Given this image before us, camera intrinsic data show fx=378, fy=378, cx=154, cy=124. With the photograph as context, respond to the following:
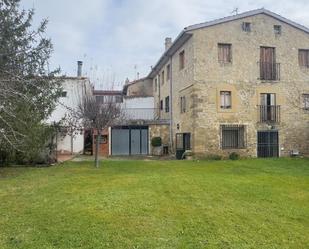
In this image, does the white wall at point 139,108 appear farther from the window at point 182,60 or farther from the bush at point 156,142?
the window at point 182,60

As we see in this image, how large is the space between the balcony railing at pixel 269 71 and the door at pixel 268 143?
361 centimetres

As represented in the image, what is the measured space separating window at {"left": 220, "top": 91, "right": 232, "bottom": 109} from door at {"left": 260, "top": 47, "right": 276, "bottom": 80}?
266 centimetres

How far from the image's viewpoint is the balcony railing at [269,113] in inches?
967

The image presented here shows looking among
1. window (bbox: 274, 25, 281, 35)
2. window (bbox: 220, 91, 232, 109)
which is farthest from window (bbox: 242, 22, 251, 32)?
window (bbox: 220, 91, 232, 109)

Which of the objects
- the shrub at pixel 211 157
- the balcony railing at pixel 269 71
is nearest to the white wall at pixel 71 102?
the shrub at pixel 211 157

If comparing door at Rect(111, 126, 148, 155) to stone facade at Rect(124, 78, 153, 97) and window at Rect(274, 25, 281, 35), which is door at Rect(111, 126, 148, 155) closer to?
stone facade at Rect(124, 78, 153, 97)

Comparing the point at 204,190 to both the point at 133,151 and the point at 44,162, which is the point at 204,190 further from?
the point at 133,151

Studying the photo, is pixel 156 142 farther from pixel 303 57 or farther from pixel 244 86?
pixel 303 57

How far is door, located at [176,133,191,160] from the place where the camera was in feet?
81.3

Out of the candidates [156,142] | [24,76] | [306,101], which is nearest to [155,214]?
[24,76]

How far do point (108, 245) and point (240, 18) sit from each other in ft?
69.3

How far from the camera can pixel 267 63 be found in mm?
24969

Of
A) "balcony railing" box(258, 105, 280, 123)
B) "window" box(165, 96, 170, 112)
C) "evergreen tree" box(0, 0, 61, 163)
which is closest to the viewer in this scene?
"evergreen tree" box(0, 0, 61, 163)

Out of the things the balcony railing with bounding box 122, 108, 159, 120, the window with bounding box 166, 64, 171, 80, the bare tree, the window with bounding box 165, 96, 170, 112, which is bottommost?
the bare tree
